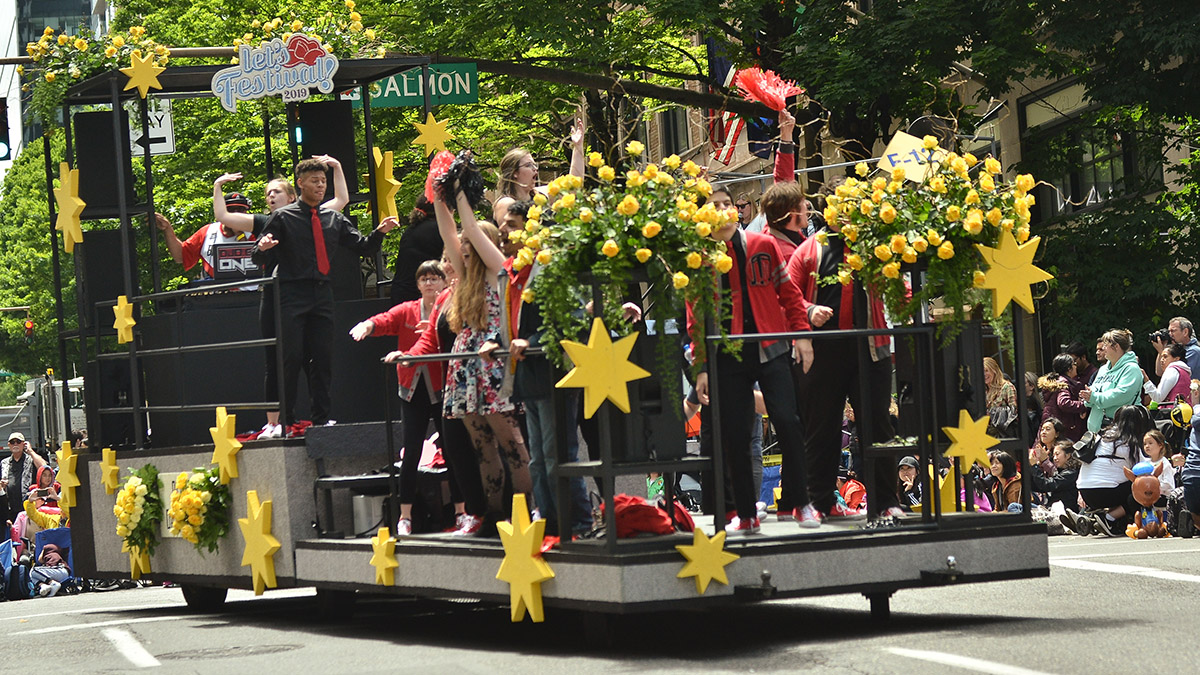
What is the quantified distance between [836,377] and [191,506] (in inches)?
178

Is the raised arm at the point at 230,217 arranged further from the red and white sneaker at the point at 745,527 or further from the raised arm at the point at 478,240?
the red and white sneaker at the point at 745,527

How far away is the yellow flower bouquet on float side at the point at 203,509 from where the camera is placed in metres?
11.6

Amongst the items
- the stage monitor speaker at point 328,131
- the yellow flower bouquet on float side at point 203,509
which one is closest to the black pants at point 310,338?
the yellow flower bouquet on float side at point 203,509

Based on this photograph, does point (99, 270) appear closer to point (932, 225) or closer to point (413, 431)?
point (413, 431)

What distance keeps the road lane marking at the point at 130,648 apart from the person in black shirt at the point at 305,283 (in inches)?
69.9

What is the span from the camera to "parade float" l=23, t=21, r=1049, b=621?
8.29 metres

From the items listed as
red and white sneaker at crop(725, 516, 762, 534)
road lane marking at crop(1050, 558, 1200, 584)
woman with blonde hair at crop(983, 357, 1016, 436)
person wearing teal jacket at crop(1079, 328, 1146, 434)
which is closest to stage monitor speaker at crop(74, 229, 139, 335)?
red and white sneaker at crop(725, 516, 762, 534)

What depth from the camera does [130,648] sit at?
1052cm

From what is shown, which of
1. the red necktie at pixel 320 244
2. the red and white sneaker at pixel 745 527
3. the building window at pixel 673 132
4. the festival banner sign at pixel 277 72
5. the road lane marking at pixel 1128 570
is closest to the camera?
the red and white sneaker at pixel 745 527

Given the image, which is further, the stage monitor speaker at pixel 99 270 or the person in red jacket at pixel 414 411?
the stage monitor speaker at pixel 99 270

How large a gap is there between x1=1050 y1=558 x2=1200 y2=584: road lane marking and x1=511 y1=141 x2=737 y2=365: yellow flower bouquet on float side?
4.18 metres

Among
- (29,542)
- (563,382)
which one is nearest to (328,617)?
(563,382)

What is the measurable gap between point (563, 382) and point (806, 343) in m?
1.59

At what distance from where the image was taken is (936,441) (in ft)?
29.6
